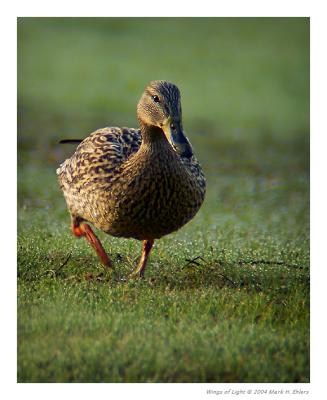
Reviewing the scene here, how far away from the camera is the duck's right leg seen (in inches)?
226

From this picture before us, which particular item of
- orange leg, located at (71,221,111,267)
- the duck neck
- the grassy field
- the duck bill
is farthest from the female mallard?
the grassy field

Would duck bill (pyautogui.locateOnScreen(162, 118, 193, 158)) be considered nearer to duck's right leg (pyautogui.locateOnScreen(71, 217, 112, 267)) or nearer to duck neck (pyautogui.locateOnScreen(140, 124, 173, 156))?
duck neck (pyautogui.locateOnScreen(140, 124, 173, 156))

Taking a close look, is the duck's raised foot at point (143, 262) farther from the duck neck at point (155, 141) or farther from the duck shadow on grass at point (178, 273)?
the duck neck at point (155, 141)

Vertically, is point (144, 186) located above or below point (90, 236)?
above

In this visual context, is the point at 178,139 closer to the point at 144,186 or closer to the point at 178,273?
the point at 144,186

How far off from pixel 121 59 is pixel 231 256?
7.47 m

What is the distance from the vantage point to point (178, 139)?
15.9 ft

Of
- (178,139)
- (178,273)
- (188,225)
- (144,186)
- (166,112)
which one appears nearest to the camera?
(178,139)

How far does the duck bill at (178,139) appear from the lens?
4793 millimetres

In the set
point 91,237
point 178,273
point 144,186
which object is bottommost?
point 178,273

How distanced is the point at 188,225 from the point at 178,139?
2.93 metres

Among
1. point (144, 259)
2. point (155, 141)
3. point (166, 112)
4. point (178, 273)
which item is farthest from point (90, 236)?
point (166, 112)

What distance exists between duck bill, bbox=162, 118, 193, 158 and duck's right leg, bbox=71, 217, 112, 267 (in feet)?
4.08

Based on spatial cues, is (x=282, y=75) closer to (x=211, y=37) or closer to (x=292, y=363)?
(x=211, y=37)
